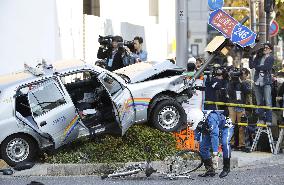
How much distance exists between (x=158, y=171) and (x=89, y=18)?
32.6ft

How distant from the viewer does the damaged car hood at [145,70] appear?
13883 mm

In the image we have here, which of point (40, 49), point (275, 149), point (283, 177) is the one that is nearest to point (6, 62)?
point (40, 49)

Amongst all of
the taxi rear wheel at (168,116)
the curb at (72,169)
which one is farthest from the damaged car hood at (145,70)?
the curb at (72,169)

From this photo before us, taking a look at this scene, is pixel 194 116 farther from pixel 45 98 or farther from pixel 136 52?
pixel 136 52

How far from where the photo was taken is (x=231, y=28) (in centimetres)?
1466

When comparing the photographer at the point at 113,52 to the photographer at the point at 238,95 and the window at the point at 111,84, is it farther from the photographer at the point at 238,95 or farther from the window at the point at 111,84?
the photographer at the point at 238,95

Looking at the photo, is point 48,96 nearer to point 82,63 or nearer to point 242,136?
point 82,63

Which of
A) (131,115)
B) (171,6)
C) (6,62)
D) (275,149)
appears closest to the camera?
(131,115)

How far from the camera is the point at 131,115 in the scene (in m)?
13.3

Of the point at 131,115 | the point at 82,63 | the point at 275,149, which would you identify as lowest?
the point at 275,149

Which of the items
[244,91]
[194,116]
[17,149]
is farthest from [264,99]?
[17,149]

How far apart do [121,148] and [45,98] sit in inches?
59.9

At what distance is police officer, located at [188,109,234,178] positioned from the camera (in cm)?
1209

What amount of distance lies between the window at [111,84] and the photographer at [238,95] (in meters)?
3.05
